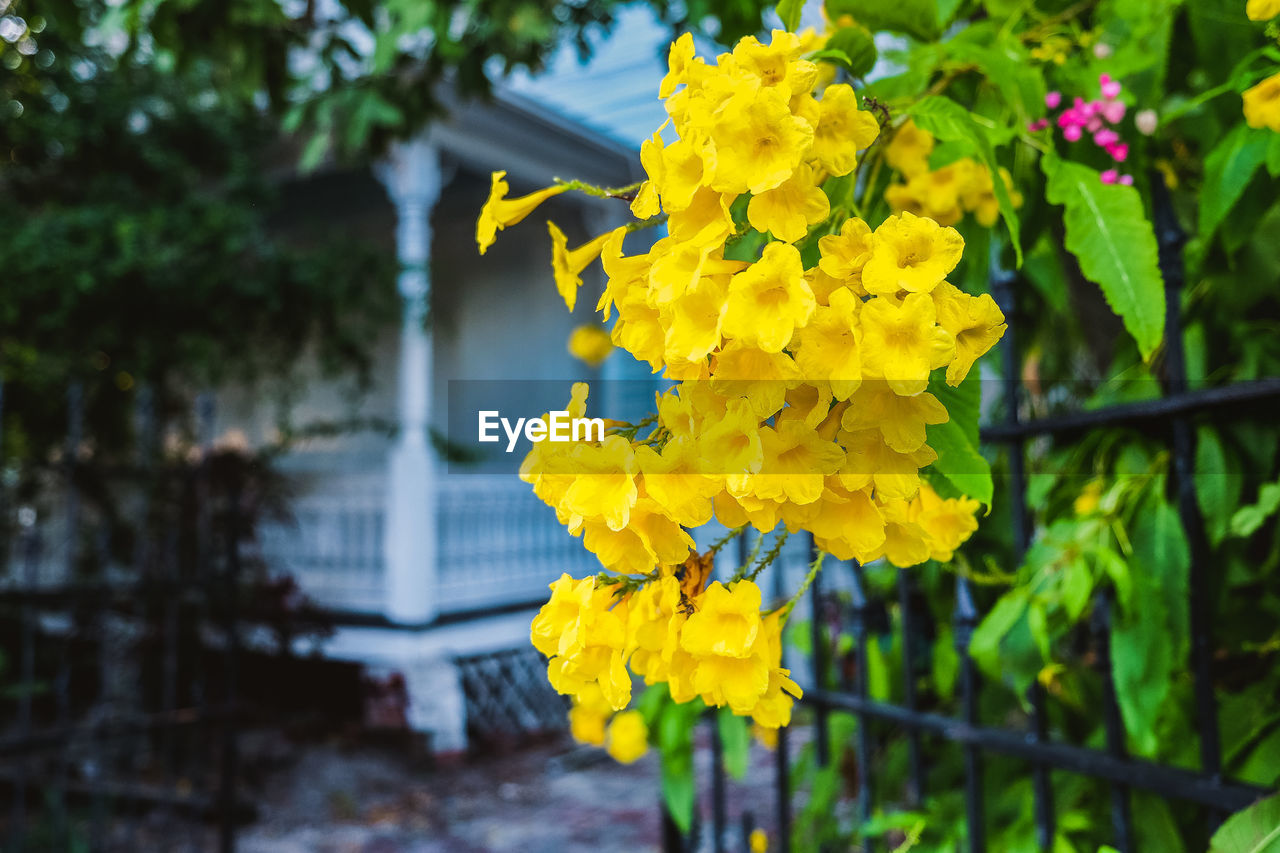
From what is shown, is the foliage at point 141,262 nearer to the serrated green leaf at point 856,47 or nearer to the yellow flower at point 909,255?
the serrated green leaf at point 856,47

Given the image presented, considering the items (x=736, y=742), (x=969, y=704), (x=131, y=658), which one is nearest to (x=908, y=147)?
(x=969, y=704)

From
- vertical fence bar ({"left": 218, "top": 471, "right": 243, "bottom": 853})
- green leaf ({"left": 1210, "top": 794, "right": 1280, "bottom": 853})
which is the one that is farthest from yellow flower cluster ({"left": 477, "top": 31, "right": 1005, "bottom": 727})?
vertical fence bar ({"left": 218, "top": 471, "right": 243, "bottom": 853})

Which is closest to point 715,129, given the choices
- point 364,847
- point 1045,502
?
point 1045,502

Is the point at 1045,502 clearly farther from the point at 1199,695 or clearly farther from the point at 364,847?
the point at 364,847

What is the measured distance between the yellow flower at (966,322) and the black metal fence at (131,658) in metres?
2.91

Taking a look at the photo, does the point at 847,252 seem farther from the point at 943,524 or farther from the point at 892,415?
the point at 943,524

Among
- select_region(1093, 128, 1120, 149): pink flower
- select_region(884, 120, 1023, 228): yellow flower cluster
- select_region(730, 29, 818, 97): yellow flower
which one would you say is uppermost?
select_region(1093, 128, 1120, 149): pink flower

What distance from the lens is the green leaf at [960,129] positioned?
0.55 metres

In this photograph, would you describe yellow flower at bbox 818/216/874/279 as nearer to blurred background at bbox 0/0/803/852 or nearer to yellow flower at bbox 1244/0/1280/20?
yellow flower at bbox 1244/0/1280/20

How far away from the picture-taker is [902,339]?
0.40 m

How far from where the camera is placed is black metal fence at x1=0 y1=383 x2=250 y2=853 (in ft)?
A: 9.84

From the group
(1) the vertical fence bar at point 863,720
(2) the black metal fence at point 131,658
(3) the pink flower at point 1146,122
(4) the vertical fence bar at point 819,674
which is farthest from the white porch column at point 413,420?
(3) the pink flower at point 1146,122

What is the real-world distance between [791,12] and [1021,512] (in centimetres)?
76

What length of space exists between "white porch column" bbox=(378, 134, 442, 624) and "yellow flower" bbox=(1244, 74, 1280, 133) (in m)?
5.26
